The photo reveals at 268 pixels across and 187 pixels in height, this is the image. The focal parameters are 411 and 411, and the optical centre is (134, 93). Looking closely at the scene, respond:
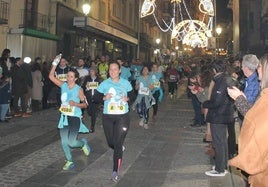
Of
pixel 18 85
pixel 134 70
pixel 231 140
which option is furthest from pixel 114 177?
pixel 134 70

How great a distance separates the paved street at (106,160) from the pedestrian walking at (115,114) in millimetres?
485

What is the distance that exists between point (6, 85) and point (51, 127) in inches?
82.5

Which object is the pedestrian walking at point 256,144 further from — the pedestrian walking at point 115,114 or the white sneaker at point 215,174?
the white sneaker at point 215,174

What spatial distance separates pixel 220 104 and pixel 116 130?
1.71 meters

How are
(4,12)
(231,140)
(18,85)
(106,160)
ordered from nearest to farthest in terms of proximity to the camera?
1. (106,160)
2. (231,140)
3. (18,85)
4. (4,12)

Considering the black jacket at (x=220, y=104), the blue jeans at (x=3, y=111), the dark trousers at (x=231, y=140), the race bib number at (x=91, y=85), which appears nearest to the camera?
the black jacket at (x=220, y=104)

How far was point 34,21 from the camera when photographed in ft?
69.7

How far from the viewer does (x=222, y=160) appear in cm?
673

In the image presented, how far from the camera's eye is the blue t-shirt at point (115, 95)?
658 centimetres

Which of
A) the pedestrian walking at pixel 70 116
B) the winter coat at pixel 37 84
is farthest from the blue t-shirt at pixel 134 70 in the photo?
the pedestrian walking at pixel 70 116

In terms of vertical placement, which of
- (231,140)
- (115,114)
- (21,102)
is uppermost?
(21,102)

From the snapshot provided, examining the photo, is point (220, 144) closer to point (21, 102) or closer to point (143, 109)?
point (143, 109)

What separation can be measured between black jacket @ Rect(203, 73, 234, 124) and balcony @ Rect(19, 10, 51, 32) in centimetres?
1495

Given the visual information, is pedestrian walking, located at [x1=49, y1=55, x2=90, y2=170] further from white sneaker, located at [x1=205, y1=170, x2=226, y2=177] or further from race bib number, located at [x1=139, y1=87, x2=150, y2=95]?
race bib number, located at [x1=139, y1=87, x2=150, y2=95]
